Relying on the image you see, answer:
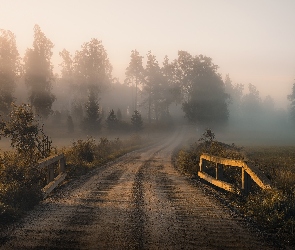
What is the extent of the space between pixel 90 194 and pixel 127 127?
51.9 m

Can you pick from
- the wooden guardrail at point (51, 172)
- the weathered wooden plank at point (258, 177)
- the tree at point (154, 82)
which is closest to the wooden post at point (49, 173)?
the wooden guardrail at point (51, 172)

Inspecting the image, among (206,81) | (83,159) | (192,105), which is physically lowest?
(83,159)

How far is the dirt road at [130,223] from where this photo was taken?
18.5 ft

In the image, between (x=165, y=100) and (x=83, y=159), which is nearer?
(x=83, y=159)

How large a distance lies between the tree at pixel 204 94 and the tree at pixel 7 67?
32.8 meters

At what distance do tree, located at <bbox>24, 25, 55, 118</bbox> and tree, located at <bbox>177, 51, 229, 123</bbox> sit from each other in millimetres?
27036

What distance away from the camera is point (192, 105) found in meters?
64.6

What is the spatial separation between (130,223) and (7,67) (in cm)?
5729

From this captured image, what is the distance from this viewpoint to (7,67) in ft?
188

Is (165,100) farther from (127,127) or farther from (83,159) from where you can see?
(83,159)

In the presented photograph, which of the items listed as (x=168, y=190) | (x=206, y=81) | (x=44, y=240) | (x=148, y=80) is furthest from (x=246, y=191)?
(x=148, y=80)

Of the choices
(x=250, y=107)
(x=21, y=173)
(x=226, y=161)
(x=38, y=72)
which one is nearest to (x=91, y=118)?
(x=38, y=72)

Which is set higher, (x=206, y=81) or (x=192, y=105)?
(x=206, y=81)

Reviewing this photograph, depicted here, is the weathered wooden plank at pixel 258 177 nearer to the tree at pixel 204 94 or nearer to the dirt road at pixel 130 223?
the dirt road at pixel 130 223
